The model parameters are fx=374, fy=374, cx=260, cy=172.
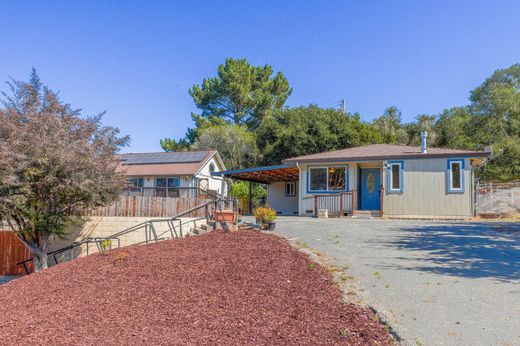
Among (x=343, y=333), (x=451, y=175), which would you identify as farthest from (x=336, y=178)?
(x=343, y=333)

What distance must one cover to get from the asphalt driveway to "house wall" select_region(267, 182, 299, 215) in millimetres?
11479

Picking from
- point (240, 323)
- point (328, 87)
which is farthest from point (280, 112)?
point (240, 323)

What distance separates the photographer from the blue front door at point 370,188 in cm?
1741

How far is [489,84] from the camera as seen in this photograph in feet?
116

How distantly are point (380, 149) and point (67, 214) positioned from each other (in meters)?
14.0

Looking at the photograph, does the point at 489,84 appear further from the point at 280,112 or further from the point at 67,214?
the point at 67,214

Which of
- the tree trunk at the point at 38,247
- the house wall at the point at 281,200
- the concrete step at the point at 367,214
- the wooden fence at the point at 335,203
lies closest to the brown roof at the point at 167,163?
the house wall at the point at 281,200

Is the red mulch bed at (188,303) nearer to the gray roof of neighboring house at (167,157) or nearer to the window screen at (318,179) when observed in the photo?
the window screen at (318,179)

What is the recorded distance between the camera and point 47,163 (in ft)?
30.2

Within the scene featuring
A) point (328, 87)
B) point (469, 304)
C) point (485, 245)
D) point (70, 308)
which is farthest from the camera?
point (328, 87)

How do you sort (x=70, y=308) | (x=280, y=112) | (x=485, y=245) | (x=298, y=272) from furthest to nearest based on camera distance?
(x=280, y=112) < (x=485, y=245) < (x=298, y=272) < (x=70, y=308)

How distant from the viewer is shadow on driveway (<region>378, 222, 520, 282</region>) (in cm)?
618

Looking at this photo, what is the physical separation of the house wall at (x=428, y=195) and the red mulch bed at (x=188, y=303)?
10585 millimetres

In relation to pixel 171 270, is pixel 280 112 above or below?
above
